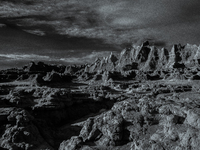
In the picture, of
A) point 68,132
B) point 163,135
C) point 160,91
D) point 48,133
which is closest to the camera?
point 163,135

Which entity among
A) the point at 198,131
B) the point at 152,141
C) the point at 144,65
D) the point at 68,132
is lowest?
the point at 68,132

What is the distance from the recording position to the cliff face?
105925 millimetres

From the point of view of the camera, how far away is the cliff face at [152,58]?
105925 mm

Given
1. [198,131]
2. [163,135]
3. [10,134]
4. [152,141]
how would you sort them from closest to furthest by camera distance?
[198,131]
[152,141]
[163,135]
[10,134]

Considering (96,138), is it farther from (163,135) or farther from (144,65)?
(144,65)

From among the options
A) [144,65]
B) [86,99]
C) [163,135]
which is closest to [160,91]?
[86,99]

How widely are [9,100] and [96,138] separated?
41.1 feet

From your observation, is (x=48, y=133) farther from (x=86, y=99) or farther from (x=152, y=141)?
(x=86, y=99)

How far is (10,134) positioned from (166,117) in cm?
1011

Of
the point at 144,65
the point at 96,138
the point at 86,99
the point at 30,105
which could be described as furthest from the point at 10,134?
the point at 144,65

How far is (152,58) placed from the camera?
121938 millimetres

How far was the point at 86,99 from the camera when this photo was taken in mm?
24219

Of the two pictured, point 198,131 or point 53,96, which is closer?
point 198,131

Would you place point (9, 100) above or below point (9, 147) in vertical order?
above
